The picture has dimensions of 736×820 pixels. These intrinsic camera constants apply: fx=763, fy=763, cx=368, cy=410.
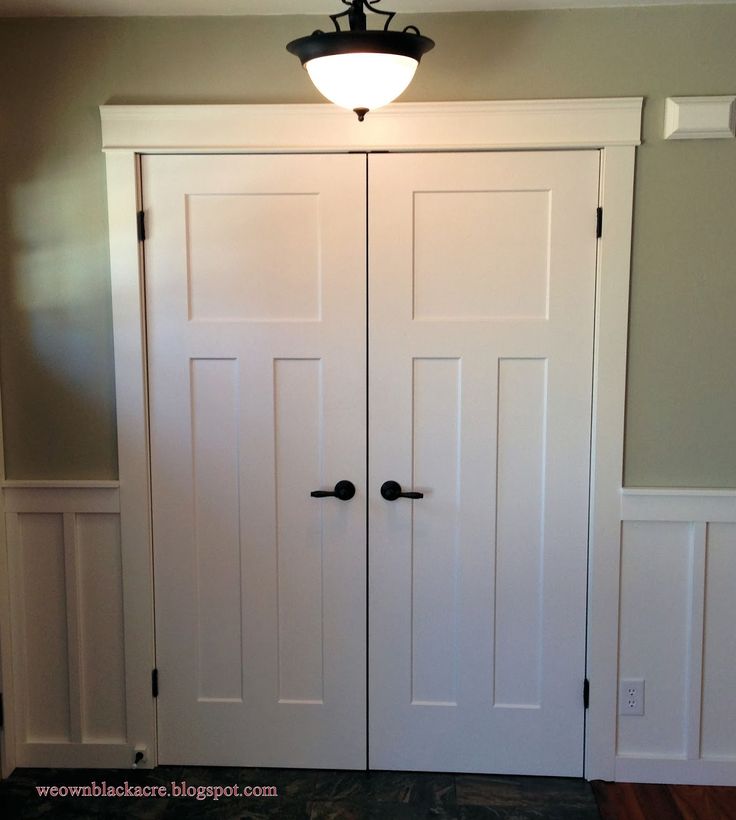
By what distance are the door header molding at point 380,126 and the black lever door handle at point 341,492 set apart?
3.40 ft

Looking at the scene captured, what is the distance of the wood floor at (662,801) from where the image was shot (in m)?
2.32

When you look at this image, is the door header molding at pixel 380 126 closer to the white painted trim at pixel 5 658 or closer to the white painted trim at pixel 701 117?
the white painted trim at pixel 701 117

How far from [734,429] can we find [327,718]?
1605 mm

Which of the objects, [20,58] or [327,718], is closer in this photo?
[20,58]

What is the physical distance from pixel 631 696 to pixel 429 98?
198 cm

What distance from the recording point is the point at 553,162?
7.52 feet

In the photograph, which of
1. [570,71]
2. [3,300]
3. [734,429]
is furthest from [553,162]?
[3,300]

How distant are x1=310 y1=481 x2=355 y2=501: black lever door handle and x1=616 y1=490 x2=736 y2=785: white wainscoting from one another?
33.7 inches

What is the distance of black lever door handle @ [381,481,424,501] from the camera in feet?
7.92

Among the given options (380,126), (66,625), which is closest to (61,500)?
(66,625)

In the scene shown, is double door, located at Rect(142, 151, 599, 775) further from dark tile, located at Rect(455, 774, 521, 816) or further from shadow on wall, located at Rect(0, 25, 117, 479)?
shadow on wall, located at Rect(0, 25, 117, 479)

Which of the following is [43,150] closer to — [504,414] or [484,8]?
[484,8]

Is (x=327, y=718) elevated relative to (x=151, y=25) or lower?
lower

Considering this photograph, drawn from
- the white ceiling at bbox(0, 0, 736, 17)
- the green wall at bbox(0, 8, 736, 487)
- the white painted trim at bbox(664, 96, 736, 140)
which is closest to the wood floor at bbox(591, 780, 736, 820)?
the green wall at bbox(0, 8, 736, 487)
